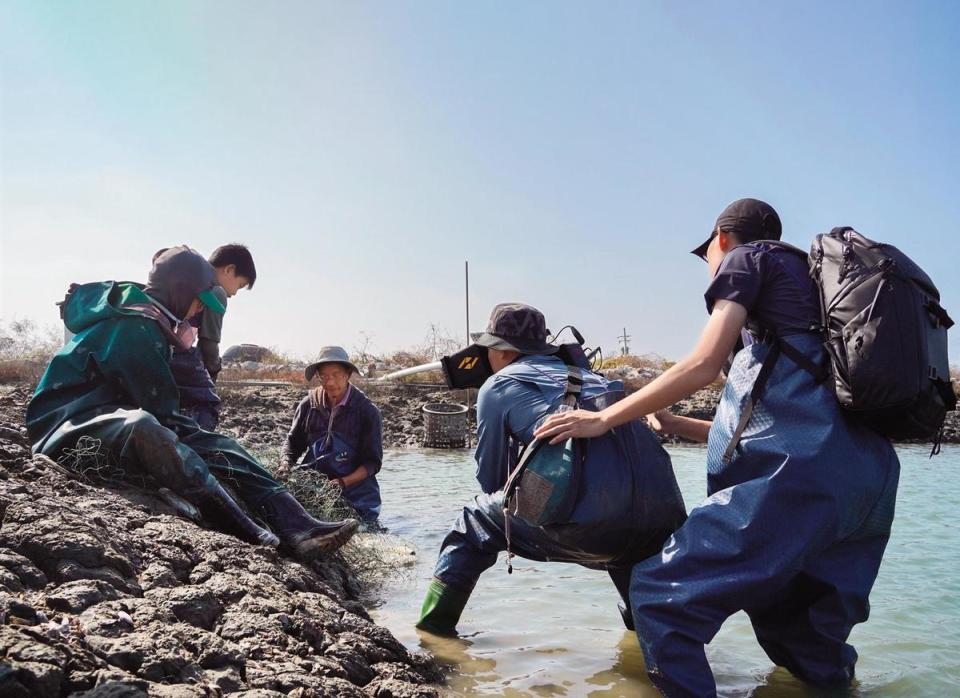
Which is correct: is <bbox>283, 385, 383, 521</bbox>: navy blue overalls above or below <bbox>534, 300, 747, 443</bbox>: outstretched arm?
below

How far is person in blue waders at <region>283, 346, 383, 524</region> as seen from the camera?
6.82 meters

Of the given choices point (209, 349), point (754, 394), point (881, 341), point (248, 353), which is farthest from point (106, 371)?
point (248, 353)

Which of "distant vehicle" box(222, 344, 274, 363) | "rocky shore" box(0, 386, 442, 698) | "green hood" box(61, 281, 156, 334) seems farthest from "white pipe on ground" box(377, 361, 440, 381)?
"distant vehicle" box(222, 344, 274, 363)

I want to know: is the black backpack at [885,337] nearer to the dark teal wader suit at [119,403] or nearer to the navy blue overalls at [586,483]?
the navy blue overalls at [586,483]

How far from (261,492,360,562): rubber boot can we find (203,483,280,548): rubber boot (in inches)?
8.8

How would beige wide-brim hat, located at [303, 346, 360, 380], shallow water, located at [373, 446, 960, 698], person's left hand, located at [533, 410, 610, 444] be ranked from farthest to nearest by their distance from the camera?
1. beige wide-brim hat, located at [303, 346, 360, 380]
2. shallow water, located at [373, 446, 960, 698]
3. person's left hand, located at [533, 410, 610, 444]

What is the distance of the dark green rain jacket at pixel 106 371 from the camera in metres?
4.37

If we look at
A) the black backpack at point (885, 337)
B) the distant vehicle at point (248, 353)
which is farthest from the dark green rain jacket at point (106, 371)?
the distant vehicle at point (248, 353)

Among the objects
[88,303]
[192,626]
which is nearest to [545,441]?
[192,626]

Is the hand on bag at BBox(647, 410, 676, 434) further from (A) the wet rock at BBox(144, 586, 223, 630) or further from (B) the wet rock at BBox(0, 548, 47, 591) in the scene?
(B) the wet rock at BBox(0, 548, 47, 591)

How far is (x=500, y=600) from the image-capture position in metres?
5.03

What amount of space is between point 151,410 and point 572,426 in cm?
241

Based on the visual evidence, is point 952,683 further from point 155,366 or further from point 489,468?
point 155,366

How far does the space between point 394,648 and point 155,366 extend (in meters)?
2.03
